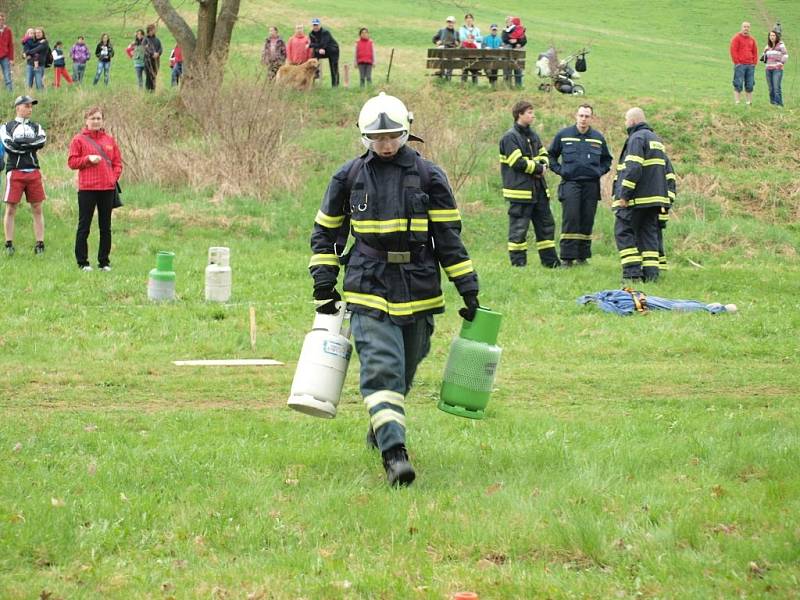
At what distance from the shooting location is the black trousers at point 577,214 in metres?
16.0

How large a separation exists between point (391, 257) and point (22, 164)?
9.72 meters

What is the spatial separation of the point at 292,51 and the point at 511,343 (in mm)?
19146

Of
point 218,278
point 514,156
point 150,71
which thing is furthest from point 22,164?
point 150,71

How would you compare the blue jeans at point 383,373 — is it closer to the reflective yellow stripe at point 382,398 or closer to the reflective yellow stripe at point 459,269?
the reflective yellow stripe at point 382,398

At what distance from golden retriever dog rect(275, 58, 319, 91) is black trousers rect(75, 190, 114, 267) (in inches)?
558

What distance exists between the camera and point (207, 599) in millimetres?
5129

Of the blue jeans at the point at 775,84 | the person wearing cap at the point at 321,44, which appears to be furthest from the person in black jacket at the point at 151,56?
the blue jeans at the point at 775,84

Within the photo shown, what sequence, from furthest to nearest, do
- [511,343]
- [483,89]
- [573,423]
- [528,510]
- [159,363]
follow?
[483,89] → [511,343] → [159,363] → [573,423] → [528,510]

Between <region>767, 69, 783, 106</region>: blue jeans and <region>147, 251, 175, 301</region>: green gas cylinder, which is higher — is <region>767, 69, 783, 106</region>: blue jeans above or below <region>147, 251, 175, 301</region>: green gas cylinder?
above

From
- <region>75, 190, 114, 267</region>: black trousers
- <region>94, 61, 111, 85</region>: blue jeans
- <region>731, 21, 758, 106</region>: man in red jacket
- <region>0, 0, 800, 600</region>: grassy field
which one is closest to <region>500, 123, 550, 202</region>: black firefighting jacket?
<region>0, 0, 800, 600</region>: grassy field

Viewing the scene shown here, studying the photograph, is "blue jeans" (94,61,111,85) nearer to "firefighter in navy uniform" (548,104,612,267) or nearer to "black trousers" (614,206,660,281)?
"firefighter in navy uniform" (548,104,612,267)

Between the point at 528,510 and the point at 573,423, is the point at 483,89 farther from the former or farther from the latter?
the point at 528,510

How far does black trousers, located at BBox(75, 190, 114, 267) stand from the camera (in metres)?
14.6

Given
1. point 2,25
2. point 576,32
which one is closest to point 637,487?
point 2,25
